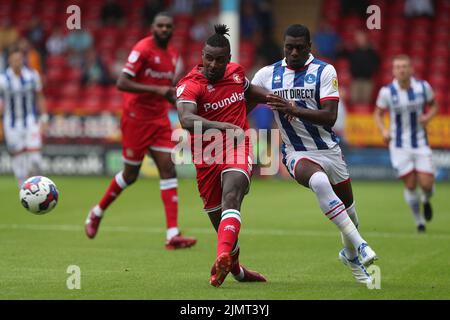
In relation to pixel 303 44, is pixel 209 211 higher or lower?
lower

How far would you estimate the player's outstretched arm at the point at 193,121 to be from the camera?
26.9 feet

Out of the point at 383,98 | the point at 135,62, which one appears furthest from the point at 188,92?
the point at 383,98

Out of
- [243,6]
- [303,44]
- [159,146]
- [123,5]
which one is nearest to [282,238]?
[159,146]

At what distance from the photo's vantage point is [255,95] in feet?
28.8

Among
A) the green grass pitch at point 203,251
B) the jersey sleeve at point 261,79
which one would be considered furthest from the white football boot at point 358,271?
the jersey sleeve at point 261,79

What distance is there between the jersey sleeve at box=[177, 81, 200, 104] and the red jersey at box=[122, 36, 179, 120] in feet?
10.6

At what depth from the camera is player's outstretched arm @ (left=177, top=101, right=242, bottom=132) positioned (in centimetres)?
819

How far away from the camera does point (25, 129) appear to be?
16078mm

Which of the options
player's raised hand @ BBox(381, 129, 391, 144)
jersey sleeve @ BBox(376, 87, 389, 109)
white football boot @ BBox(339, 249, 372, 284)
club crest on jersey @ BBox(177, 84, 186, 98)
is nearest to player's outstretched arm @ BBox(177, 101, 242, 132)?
club crest on jersey @ BBox(177, 84, 186, 98)

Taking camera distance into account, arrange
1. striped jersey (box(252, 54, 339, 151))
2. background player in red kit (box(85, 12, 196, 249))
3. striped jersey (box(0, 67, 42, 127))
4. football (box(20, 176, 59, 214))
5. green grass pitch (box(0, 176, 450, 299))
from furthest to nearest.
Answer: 1. striped jersey (box(0, 67, 42, 127))
2. background player in red kit (box(85, 12, 196, 249))
3. football (box(20, 176, 59, 214))
4. striped jersey (box(252, 54, 339, 151))
5. green grass pitch (box(0, 176, 450, 299))

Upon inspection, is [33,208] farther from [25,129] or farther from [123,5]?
[123,5]

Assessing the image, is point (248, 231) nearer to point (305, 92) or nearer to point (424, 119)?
point (424, 119)

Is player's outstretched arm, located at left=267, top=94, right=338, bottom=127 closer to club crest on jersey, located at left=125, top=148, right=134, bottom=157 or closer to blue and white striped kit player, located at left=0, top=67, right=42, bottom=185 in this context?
club crest on jersey, located at left=125, top=148, right=134, bottom=157
